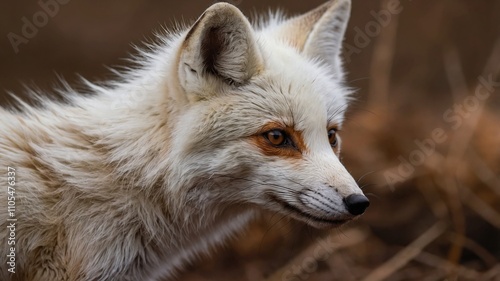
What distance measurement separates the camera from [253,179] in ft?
11.8

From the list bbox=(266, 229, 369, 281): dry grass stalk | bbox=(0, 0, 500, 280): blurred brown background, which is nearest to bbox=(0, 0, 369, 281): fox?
bbox=(0, 0, 500, 280): blurred brown background

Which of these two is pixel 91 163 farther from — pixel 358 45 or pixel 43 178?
pixel 358 45

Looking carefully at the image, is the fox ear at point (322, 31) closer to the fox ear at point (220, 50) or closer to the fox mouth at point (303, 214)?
the fox ear at point (220, 50)

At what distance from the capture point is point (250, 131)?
3.57 m

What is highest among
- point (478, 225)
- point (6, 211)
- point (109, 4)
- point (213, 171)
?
point (109, 4)

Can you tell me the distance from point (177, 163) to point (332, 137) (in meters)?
0.97

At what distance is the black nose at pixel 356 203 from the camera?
3381 millimetres

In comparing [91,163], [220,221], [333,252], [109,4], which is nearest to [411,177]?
[333,252]

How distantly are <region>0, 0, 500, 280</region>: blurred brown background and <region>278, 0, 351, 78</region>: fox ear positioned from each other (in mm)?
678

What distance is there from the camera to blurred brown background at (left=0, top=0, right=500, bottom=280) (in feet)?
20.4

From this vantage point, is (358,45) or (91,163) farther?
(358,45)

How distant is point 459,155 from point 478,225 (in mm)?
709

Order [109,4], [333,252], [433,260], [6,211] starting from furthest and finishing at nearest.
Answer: [109,4]
[333,252]
[433,260]
[6,211]

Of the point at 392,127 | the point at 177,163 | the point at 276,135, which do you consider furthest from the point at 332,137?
the point at 392,127
